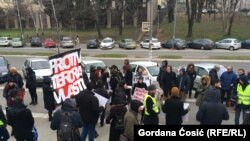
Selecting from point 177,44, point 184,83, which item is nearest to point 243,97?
point 184,83

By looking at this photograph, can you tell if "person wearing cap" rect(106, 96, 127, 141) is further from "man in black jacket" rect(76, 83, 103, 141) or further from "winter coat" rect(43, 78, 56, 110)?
"winter coat" rect(43, 78, 56, 110)

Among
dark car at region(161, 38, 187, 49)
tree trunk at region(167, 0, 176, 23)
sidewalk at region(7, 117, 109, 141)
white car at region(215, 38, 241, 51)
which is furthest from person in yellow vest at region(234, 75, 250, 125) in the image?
tree trunk at region(167, 0, 176, 23)

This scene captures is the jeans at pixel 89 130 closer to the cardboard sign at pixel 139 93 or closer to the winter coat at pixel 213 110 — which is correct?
the cardboard sign at pixel 139 93

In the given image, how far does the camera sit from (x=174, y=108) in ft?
28.1

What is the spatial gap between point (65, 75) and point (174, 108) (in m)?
2.63

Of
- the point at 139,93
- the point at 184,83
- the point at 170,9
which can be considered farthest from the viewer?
the point at 170,9

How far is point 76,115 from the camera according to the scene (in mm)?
7832

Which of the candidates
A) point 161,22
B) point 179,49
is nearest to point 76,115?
point 179,49

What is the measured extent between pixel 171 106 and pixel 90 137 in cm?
241

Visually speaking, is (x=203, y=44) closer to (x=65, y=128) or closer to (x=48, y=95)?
(x=48, y=95)

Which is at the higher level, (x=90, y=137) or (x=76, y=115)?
(x=76, y=115)

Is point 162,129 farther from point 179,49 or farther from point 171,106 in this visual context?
point 179,49

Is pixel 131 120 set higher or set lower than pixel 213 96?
lower

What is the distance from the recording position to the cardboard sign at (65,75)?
8.54m
